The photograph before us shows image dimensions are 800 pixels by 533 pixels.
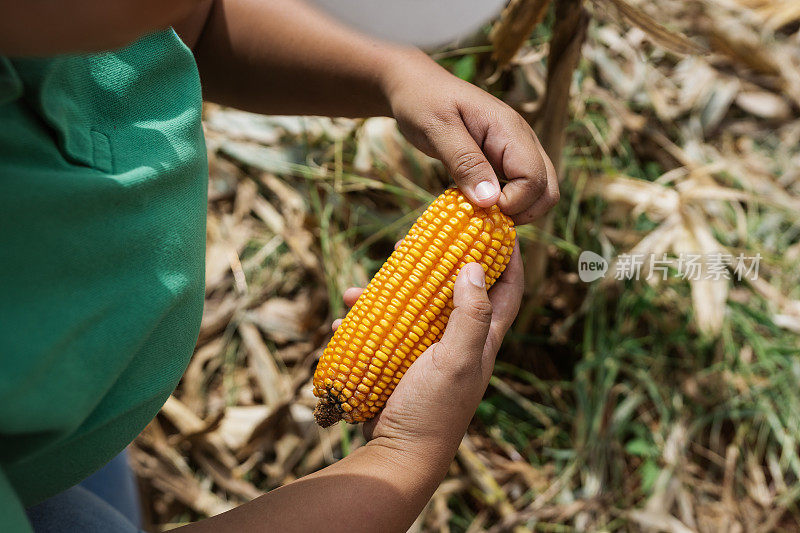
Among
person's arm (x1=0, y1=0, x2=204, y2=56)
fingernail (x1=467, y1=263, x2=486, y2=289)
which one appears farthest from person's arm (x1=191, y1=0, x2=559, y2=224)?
person's arm (x1=0, y1=0, x2=204, y2=56)

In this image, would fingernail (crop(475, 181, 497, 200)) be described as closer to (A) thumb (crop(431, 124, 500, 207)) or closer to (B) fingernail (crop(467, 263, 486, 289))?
(A) thumb (crop(431, 124, 500, 207))

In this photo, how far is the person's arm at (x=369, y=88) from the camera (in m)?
1.16

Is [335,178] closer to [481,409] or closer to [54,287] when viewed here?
[481,409]

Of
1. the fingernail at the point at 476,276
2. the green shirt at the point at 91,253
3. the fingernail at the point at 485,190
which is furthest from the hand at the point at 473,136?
the green shirt at the point at 91,253

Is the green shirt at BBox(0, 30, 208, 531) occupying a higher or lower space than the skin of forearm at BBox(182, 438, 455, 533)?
higher

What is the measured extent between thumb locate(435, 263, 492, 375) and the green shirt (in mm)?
393

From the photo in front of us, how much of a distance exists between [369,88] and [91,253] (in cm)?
66

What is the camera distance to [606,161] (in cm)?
219

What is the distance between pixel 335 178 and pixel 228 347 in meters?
0.64

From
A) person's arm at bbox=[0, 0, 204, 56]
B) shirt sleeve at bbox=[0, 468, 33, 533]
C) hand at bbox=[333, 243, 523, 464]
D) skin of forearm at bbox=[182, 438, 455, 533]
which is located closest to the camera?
person's arm at bbox=[0, 0, 204, 56]

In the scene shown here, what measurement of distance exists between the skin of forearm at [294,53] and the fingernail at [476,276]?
382 millimetres

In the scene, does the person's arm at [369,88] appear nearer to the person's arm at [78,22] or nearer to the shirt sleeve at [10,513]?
the person's arm at [78,22]


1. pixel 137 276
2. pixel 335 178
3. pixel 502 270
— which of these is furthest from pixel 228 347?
pixel 137 276

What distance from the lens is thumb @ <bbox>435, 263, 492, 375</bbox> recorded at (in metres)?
1.04
